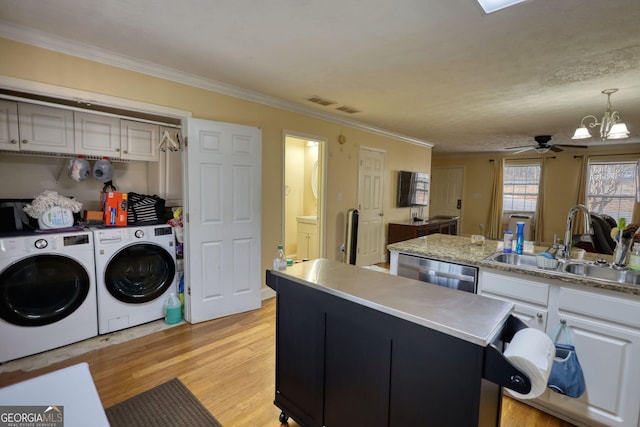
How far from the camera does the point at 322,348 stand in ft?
4.78

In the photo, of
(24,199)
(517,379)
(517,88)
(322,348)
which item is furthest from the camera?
(517,88)

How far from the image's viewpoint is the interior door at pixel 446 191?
8.29 metres

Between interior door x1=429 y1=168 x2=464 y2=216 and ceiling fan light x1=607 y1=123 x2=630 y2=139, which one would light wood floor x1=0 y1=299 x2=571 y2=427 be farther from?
interior door x1=429 y1=168 x2=464 y2=216

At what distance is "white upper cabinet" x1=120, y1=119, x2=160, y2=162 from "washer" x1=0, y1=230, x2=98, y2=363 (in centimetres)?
85

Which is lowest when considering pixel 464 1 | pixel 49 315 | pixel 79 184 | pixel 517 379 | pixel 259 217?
pixel 49 315

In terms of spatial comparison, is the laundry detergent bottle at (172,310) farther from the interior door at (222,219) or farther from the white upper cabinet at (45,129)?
the white upper cabinet at (45,129)

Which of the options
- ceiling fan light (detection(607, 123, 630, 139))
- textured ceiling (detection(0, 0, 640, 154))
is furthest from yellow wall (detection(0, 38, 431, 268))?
ceiling fan light (detection(607, 123, 630, 139))

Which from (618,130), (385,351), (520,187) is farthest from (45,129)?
(520,187)

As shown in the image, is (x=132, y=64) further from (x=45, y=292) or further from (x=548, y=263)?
(x=548, y=263)

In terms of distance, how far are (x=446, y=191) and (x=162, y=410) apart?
27.5 feet

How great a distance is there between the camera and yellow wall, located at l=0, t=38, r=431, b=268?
2139 millimetres

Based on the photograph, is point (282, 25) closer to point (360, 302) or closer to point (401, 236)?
point (360, 302)

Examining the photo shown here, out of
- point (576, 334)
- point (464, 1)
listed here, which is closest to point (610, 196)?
point (576, 334)

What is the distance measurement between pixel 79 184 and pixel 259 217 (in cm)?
184
